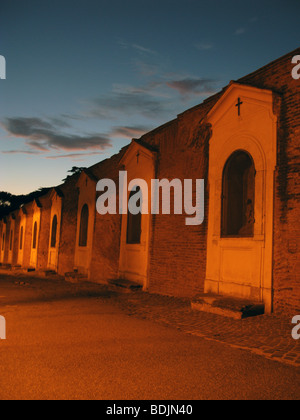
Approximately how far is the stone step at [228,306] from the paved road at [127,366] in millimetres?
1522

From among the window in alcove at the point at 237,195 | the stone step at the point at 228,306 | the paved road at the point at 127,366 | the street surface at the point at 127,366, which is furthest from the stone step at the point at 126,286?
the paved road at the point at 127,366

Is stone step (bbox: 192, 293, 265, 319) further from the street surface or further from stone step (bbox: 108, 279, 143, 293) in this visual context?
stone step (bbox: 108, 279, 143, 293)

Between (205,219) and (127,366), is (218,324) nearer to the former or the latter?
(127,366)

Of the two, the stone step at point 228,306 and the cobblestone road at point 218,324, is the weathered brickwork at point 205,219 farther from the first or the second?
the cobblestone road at point 218,324

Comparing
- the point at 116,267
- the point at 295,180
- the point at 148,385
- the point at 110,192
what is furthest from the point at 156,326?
the point at 110,192

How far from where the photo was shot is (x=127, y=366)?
163 inches

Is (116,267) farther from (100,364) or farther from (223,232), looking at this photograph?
(100,364)

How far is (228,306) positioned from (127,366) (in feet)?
12.3

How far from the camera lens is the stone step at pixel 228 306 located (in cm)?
714

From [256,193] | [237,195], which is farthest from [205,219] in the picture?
[256,193]

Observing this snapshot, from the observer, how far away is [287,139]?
737cm

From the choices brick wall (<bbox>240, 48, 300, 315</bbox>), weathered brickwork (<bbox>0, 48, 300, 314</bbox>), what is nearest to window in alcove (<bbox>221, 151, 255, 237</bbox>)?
weathered brickwork (<bbox>0, 48, 300, 314</bbox>)

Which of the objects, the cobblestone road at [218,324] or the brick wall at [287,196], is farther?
the brick wall at [287,196]

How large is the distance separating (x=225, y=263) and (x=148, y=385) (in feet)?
17.4
